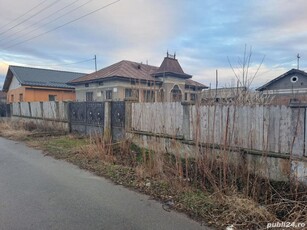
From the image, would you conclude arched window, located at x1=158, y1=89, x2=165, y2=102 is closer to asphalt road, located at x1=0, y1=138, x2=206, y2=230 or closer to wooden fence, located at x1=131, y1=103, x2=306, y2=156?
wooden fence, located at x1=131, y1=103, x2=306, y2=156

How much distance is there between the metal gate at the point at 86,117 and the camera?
1073 centimetres

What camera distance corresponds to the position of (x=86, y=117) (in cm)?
1166

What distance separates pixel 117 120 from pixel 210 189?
558 cm

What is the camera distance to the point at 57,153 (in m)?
8.20

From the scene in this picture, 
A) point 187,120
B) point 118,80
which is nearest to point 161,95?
point 187,120

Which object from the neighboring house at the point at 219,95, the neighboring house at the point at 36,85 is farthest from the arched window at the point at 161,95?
the neighboring house at the point at 36,85

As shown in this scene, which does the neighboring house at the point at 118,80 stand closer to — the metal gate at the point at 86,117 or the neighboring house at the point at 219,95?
the metal gate at the point at 86,117

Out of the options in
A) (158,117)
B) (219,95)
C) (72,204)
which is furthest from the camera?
(158,117)

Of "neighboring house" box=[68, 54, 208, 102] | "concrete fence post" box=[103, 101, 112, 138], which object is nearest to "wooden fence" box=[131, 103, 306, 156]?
"concrete fence post" box=[103, 101, 112, 138]

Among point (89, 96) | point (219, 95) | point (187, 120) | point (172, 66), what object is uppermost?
point (172, 66)

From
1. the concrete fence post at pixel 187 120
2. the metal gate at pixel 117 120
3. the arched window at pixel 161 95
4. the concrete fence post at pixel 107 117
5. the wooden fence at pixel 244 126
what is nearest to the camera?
the wooden fence at pixel 244 126

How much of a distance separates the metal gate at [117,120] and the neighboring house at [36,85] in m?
20.3

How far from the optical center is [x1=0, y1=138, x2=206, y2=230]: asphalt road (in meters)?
3.46

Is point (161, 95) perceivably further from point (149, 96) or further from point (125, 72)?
point (125, 72)
